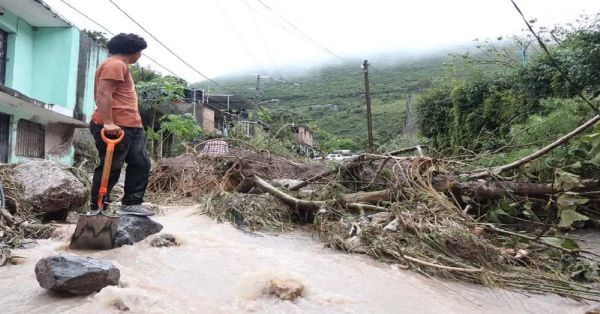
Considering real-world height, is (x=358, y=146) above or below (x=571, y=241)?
above

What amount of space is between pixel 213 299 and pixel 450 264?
1921 mm

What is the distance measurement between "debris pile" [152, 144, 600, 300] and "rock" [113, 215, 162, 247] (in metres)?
1.44

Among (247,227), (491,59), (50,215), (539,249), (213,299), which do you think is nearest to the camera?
(213,299)

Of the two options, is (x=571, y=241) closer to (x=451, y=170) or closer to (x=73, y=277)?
(x=451, y=170)

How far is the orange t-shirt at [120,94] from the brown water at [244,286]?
95 cm

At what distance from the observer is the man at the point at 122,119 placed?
3.47 metres

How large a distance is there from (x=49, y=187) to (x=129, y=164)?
1079mm

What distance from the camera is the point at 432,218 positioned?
4.05 meters

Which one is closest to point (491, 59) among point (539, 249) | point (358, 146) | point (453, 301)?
point (539, 249)

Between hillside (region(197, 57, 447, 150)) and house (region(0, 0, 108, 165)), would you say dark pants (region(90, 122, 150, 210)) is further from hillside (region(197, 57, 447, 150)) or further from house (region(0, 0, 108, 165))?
hillside (region(197, 57, 447, 150))

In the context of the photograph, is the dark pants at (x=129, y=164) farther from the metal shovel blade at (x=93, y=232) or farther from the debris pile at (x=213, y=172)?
the debris pile at (x=213, y=172)

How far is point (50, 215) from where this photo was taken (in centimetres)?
451

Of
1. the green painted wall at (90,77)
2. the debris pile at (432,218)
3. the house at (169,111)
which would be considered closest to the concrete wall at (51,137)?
the green painted wall at (90,77)

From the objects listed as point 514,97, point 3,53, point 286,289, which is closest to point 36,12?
point 3,53
